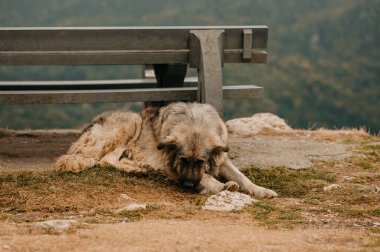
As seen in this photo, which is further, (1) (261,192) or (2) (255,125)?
(2) (255,125)

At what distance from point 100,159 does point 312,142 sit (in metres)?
3.81

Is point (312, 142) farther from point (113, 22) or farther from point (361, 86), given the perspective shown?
point (113, 22)

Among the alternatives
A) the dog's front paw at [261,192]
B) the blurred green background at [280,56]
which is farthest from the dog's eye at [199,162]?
the blurred green background at [280,56]

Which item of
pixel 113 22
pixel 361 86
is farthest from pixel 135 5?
pixel 361 86

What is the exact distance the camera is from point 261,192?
24.6ft

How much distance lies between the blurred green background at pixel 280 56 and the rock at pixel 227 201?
70098 millimetres

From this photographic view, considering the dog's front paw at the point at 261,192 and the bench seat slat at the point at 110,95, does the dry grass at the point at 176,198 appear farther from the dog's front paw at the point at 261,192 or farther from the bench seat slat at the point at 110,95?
the bench seat slat at the point at 110,95

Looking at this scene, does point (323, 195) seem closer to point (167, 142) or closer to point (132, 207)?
point (167, 142)

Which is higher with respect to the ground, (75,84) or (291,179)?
(75,84)

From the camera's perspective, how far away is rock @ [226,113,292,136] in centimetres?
1223

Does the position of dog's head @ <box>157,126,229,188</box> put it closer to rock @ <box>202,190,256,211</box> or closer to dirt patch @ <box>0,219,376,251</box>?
rock @ <box>202,190,256,211</box>

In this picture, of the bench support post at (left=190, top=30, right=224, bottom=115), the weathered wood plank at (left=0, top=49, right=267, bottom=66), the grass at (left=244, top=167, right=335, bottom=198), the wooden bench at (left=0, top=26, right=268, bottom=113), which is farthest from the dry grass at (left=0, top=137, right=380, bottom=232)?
the weathered wood plank at (left=0, top=49, right=267, bottom=66)

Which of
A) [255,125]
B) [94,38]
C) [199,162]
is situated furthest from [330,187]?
[255,125]

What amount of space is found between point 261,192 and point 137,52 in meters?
2.48
